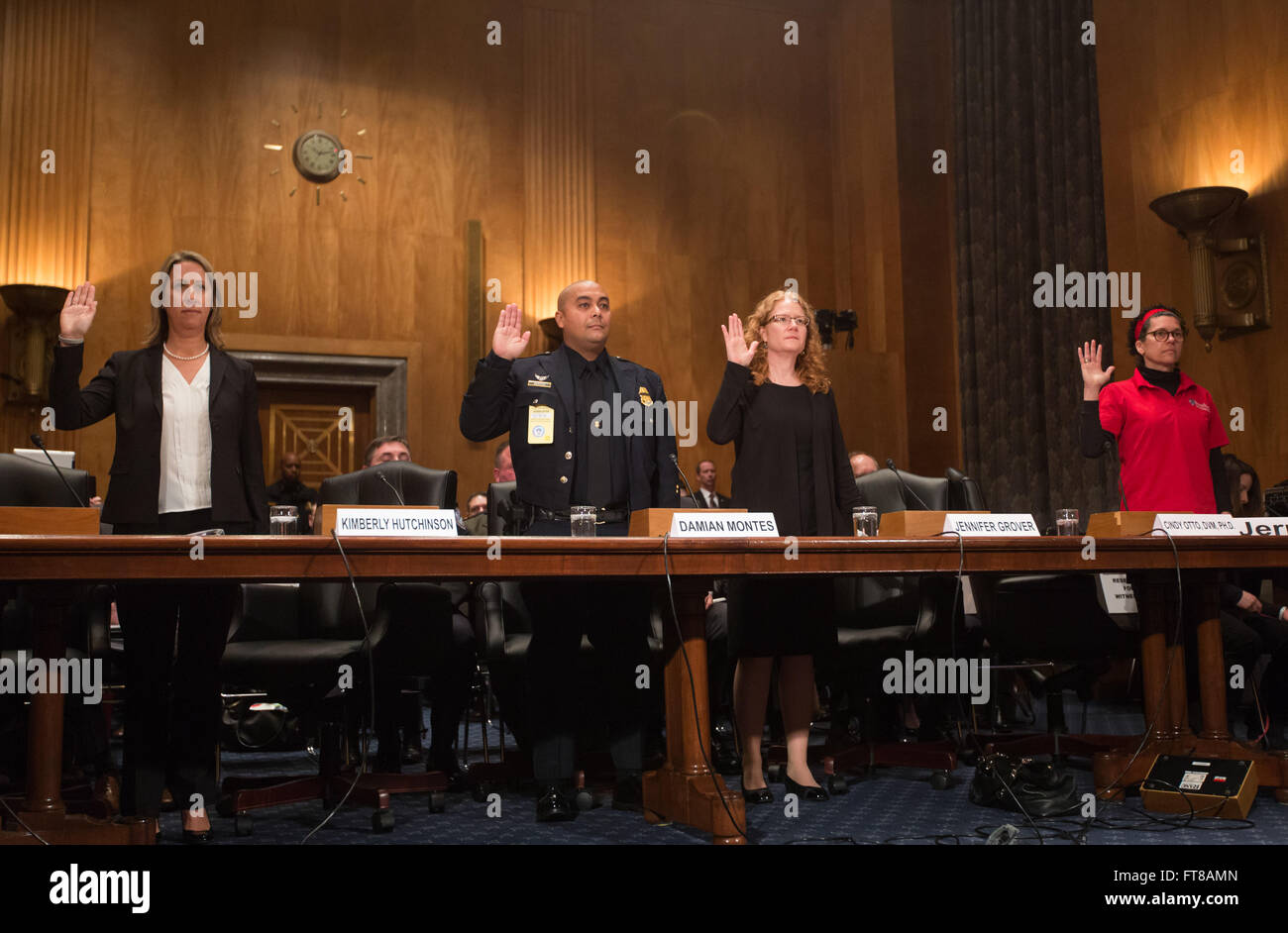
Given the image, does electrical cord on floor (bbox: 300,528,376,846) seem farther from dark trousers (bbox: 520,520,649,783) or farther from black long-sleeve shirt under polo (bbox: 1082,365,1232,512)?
black long-sleeve shirt under polo (bbox: 1082,365,1232,512)

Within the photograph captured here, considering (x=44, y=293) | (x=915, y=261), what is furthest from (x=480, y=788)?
(x=915, y=261)

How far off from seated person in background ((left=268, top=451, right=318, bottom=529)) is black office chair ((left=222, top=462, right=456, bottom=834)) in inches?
144

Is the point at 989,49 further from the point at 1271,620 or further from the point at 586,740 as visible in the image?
the point at 586,740

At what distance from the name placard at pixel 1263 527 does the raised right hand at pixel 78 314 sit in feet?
9.76

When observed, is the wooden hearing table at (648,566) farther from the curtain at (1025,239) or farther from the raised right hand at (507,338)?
the curtain at (1025,239)

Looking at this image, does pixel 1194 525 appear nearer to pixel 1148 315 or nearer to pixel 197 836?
pixel 1148 315

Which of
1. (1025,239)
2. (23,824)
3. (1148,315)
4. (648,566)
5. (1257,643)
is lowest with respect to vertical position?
(23,824)

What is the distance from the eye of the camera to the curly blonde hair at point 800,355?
10.5 feet

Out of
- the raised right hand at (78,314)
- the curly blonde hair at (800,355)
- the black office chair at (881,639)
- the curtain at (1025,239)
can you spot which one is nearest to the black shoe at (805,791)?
the black office chair at (881,639)

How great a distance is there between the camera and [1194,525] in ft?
10.1

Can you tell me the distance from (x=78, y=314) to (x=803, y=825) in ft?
6.77

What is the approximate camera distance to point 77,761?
3881 mm

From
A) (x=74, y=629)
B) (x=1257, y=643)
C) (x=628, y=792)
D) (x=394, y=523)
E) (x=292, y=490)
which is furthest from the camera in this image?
(x=292, y=490)

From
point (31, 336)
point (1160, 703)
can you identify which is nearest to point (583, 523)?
point (1160, 703)
